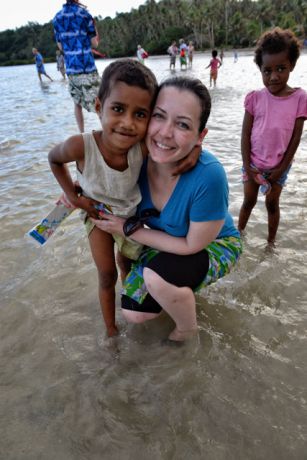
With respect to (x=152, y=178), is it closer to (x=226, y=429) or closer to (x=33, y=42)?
(x=226, y=429)

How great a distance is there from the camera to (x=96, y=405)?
172cm

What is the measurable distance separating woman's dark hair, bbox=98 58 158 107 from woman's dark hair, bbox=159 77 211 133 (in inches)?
3.0

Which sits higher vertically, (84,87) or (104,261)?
(84,87)

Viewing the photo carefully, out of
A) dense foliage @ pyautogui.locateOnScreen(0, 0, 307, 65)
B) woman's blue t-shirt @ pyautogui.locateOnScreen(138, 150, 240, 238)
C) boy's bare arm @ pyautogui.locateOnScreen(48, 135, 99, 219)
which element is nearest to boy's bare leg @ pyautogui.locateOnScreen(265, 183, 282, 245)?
woman's blue t-shirt @ pyautogui.locateOnScreen(138, 150, 240, 238)

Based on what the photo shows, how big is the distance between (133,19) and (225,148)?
8305 centimetres

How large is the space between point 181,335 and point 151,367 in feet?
0.85

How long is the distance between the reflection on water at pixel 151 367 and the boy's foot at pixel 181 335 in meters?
0.07

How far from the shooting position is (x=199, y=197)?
1.69 meters

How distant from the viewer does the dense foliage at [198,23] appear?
52.4 m

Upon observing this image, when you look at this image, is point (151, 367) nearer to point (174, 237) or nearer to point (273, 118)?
point (174, 237)

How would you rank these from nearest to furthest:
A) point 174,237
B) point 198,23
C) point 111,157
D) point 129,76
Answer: point 129,76 → point 111,157 → point 174,237 → point 198,23

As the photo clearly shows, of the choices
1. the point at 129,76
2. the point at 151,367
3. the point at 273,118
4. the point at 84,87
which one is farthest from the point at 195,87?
the point at 84,87

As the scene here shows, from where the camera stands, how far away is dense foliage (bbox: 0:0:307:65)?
52406mm

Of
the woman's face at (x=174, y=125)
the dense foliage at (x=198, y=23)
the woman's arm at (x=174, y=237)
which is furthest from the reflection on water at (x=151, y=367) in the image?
the dense foliage at (x=198, y=23)
